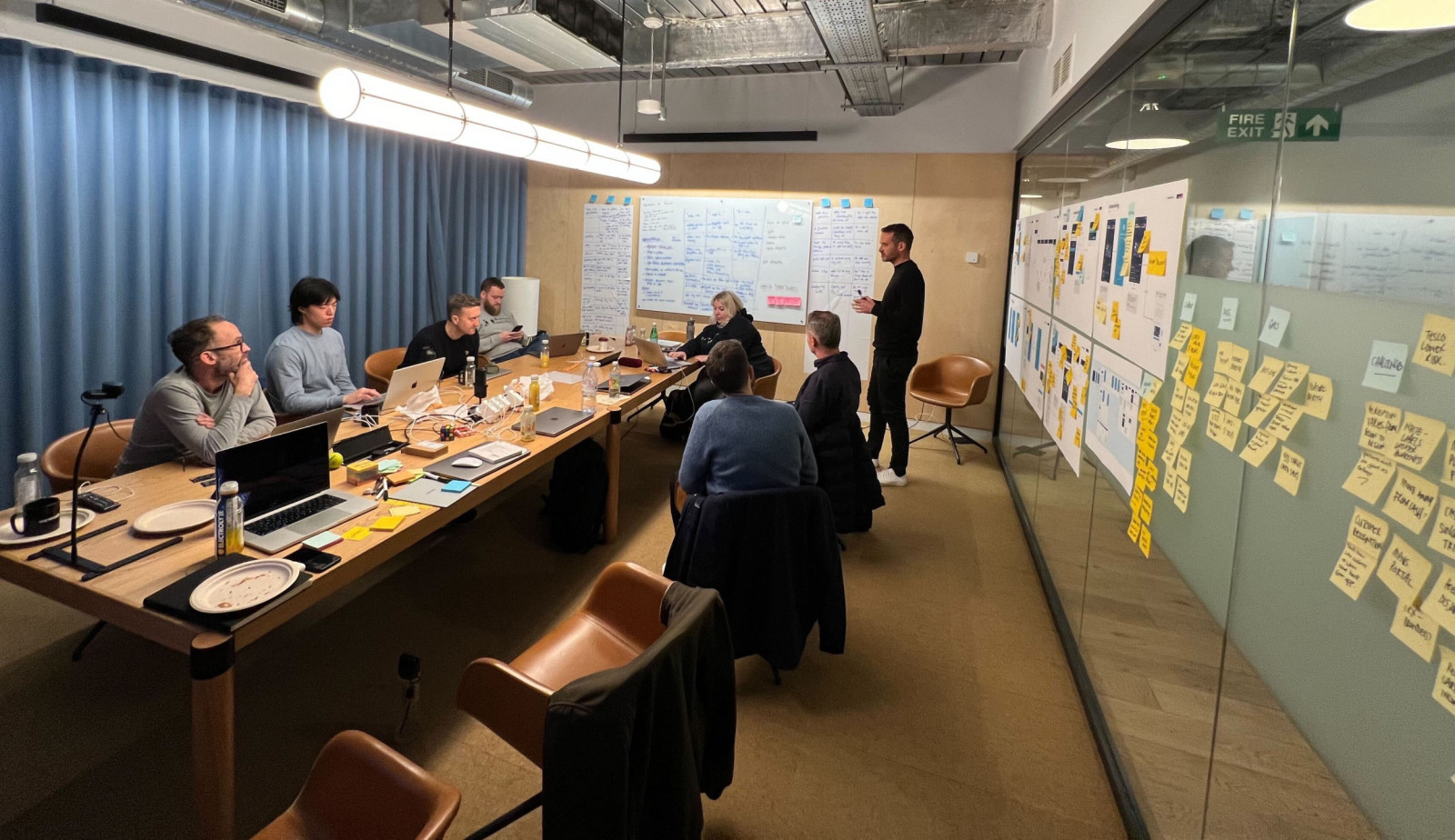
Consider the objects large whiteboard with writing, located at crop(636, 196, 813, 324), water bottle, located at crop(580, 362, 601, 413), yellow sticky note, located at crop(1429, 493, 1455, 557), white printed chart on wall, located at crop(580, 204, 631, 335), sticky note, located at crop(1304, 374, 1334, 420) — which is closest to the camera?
yellow sticky note, located at crop(1429, 493, 1455, 557)

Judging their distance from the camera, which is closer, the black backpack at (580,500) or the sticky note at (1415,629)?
the sticky note at (1415,629)

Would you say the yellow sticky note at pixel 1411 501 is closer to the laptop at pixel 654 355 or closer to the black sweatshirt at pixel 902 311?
the black sweatshirt at pixel 902 311

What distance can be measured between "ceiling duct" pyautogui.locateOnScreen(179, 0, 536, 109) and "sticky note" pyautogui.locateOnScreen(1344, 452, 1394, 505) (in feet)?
15.0

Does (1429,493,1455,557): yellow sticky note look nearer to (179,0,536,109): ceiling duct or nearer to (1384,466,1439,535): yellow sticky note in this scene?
(1384,466,1439,535): yellow sticky note

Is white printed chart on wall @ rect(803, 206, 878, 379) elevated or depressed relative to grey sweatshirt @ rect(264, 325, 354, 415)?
elevated

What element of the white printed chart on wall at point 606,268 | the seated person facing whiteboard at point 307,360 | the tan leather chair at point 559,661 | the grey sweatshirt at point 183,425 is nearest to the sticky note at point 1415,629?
the tan leather chair at point 559,661

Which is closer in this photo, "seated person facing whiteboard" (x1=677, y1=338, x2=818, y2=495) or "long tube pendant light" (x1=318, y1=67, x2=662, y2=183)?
"long tube pendant light" (x1=318, y1=67, x2=662, y2=183)

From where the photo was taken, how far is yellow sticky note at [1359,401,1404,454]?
1.02 m

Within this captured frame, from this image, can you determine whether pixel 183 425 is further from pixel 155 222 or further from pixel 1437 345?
pixel 1437 345

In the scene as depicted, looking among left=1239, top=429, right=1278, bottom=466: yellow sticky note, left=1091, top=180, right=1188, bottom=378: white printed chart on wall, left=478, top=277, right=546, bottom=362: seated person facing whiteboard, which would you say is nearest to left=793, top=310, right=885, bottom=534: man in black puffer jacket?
left=1091, top=180, right=1188, bottom=378: white printed chart on wall

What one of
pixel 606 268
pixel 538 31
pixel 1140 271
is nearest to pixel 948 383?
pixel 606 268

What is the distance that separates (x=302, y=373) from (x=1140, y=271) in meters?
3.74

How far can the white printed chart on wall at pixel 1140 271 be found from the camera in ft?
6.33

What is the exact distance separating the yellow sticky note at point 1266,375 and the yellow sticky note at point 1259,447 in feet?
0.28
